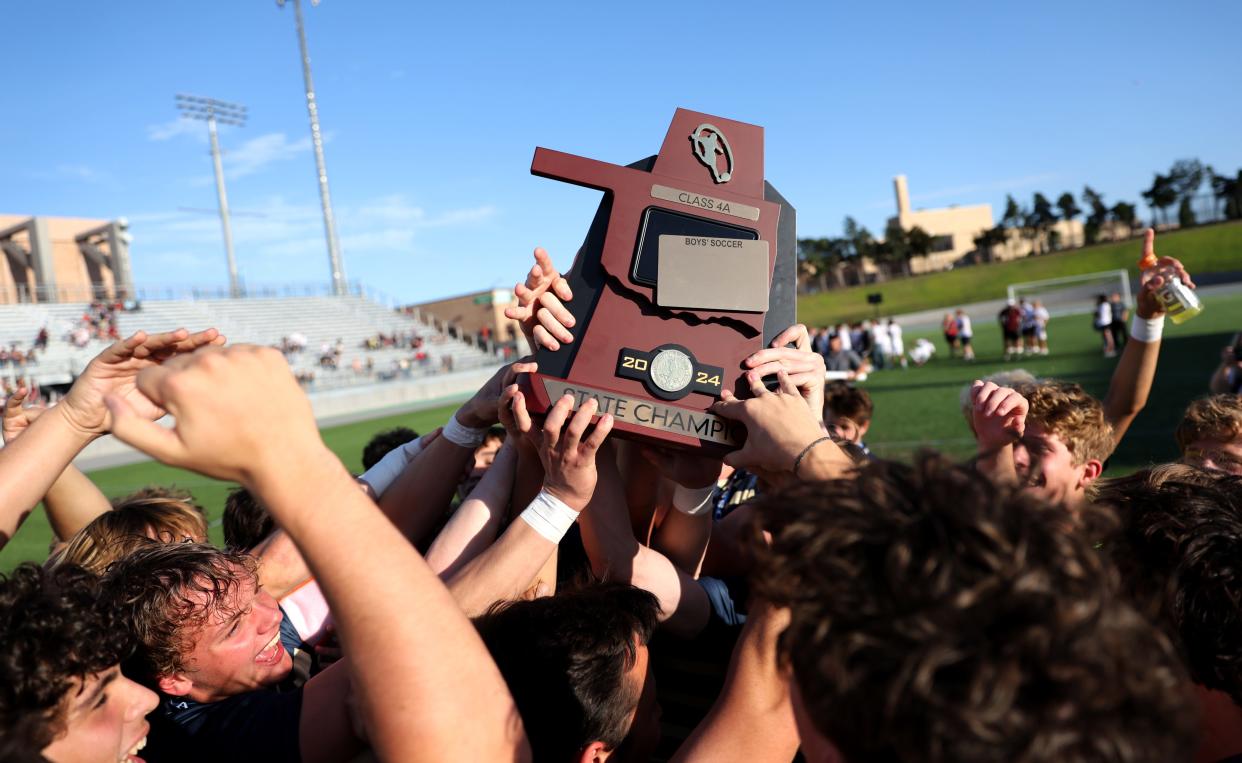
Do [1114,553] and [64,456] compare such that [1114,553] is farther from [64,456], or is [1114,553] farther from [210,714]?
[64,456]

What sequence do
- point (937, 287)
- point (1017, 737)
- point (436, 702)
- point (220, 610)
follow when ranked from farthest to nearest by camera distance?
point (937, 287) < point (220, 610) < point (436, 702) < point (1017, 737)

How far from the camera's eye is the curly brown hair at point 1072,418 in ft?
8.66

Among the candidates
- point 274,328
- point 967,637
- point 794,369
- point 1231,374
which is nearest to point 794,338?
point 794,369

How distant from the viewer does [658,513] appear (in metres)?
2.44

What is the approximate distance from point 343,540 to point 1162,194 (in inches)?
3088

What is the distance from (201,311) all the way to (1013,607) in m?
41.0

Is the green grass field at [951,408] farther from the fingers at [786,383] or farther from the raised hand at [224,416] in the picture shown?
the raised hand at [224,416]

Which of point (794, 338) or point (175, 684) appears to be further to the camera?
point (794, 338)

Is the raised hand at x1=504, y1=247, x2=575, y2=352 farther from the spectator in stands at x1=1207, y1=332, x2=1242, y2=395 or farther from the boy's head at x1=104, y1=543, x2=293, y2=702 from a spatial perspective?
the spectator in stands at x1=1207, y1=332, x2=1242, y2=395

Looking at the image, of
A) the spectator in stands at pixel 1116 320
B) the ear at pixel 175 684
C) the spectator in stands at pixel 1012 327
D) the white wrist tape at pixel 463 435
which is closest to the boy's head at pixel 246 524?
the white wrist tape at pixel 463 435

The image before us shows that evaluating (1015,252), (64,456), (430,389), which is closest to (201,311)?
(430,389)

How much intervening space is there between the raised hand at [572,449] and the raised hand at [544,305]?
19 centimetres

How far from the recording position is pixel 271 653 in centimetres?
201

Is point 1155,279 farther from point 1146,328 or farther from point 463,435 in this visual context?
point 463,435
